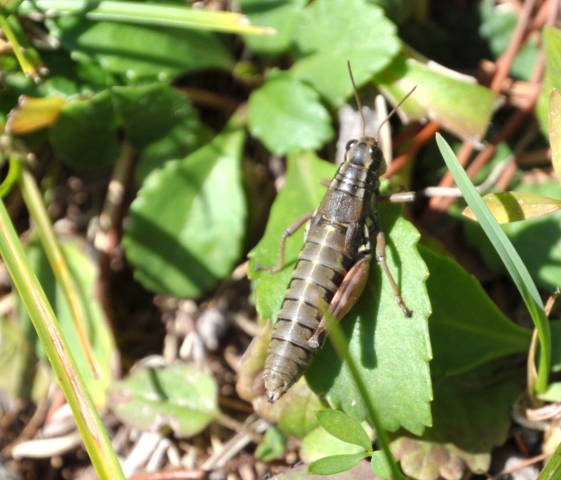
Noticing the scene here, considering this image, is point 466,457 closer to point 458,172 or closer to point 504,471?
point 504,471

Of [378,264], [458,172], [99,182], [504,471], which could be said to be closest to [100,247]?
[99,182]

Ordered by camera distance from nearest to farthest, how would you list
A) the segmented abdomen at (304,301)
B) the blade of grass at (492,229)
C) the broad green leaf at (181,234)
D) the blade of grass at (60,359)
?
the blade of grass at (492,229)
the blade of grass at (60,359)
the segmented abdomen at (304,301)
the broad green leaf at (181,234)

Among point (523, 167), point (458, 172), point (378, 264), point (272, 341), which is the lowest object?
point (272, 341)

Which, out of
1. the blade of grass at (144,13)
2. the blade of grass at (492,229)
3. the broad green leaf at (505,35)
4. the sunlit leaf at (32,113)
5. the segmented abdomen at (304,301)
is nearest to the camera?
the blade of grass at (492,229)

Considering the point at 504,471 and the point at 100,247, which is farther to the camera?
the point at 100,247

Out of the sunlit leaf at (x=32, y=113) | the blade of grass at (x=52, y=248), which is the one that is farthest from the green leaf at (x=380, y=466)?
the sunlit leaf at (x=32, y=113)

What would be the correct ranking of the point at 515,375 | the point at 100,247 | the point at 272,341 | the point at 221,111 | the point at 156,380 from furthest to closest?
the point at 221,111 < the point at 100,247 < the point at 156,380 < the point at 515,375 < the point at 272,341

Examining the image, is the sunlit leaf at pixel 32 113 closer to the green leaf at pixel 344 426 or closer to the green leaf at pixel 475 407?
the green leaf at pixel 344 426

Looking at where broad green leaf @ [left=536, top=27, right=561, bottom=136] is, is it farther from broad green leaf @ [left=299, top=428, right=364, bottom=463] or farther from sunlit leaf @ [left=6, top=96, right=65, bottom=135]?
sunlit leaf @ [left=6, top=96, right=65, bottom=135]
